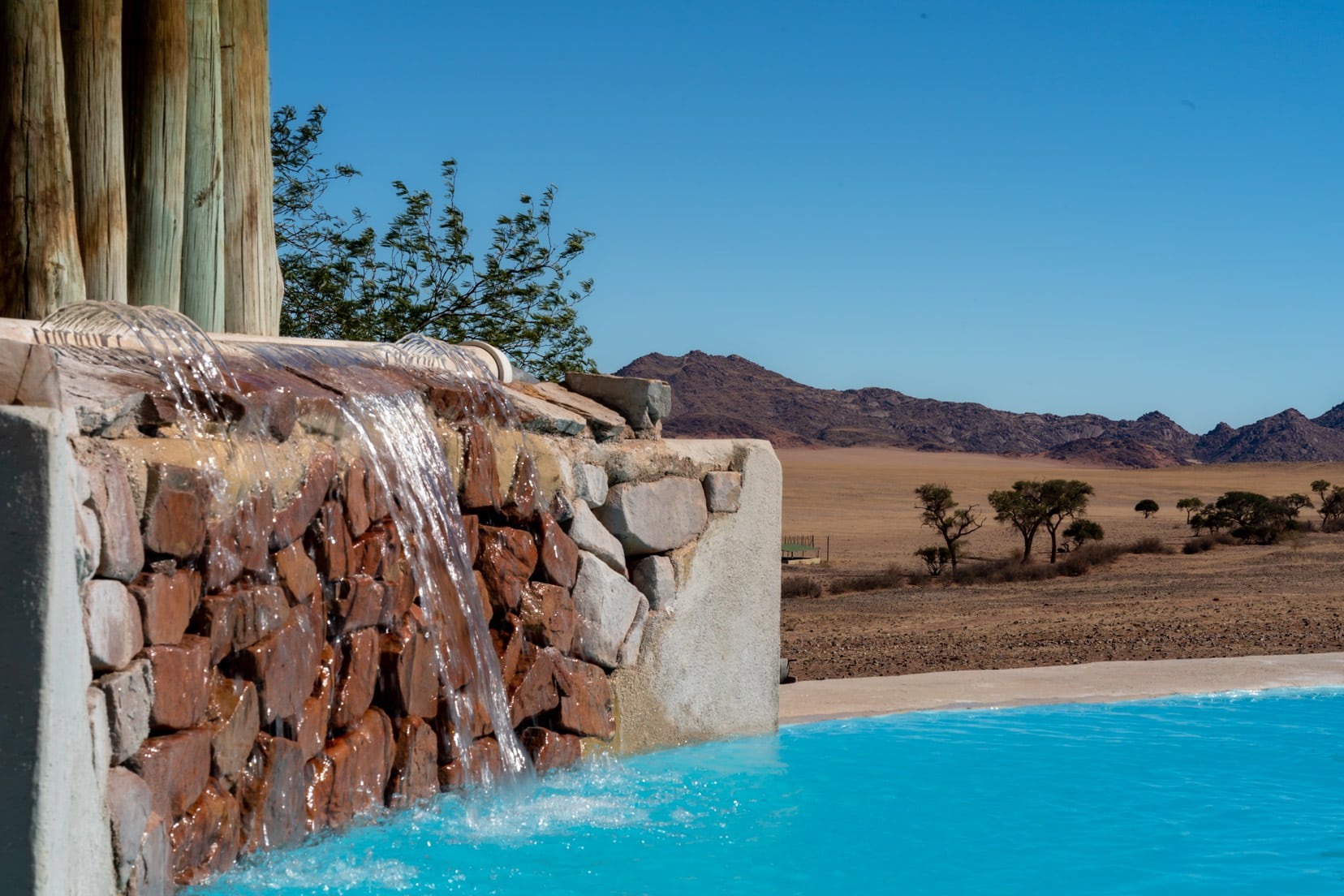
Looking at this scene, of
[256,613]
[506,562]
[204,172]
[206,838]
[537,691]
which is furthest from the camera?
[204,172]

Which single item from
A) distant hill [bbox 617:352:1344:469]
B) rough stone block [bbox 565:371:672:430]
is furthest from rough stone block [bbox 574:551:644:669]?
distant hill [bbox 617:352:1344:469]

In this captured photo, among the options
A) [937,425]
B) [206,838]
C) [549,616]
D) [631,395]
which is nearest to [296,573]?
[206,838]

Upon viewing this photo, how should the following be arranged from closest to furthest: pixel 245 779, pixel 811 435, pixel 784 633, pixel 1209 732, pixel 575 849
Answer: pixel 245 779
pixel 575 849
pixel 1209 732
pixel 784 633
pixel 811 435

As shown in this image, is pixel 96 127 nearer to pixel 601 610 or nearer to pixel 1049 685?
pixel 601 610

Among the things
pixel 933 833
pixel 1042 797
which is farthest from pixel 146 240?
pixel 1042 797

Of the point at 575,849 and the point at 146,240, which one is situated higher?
the point at 146,240

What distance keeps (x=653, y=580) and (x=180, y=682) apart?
2.73 m

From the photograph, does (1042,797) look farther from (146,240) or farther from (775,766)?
(146,240)

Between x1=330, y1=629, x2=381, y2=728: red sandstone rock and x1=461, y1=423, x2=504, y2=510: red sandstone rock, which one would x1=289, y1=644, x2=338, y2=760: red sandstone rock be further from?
x1=461, y1=423, x2=504, y2=510: red sandstone rock

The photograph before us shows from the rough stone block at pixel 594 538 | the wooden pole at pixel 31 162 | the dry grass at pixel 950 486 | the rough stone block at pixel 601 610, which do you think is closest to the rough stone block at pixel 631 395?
the rough stone block at pixel 594 538

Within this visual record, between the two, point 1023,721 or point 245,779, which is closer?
point 245,779

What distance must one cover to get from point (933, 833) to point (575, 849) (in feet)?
4.84

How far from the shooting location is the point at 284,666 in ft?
13.5

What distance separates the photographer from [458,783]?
4.98 meters
